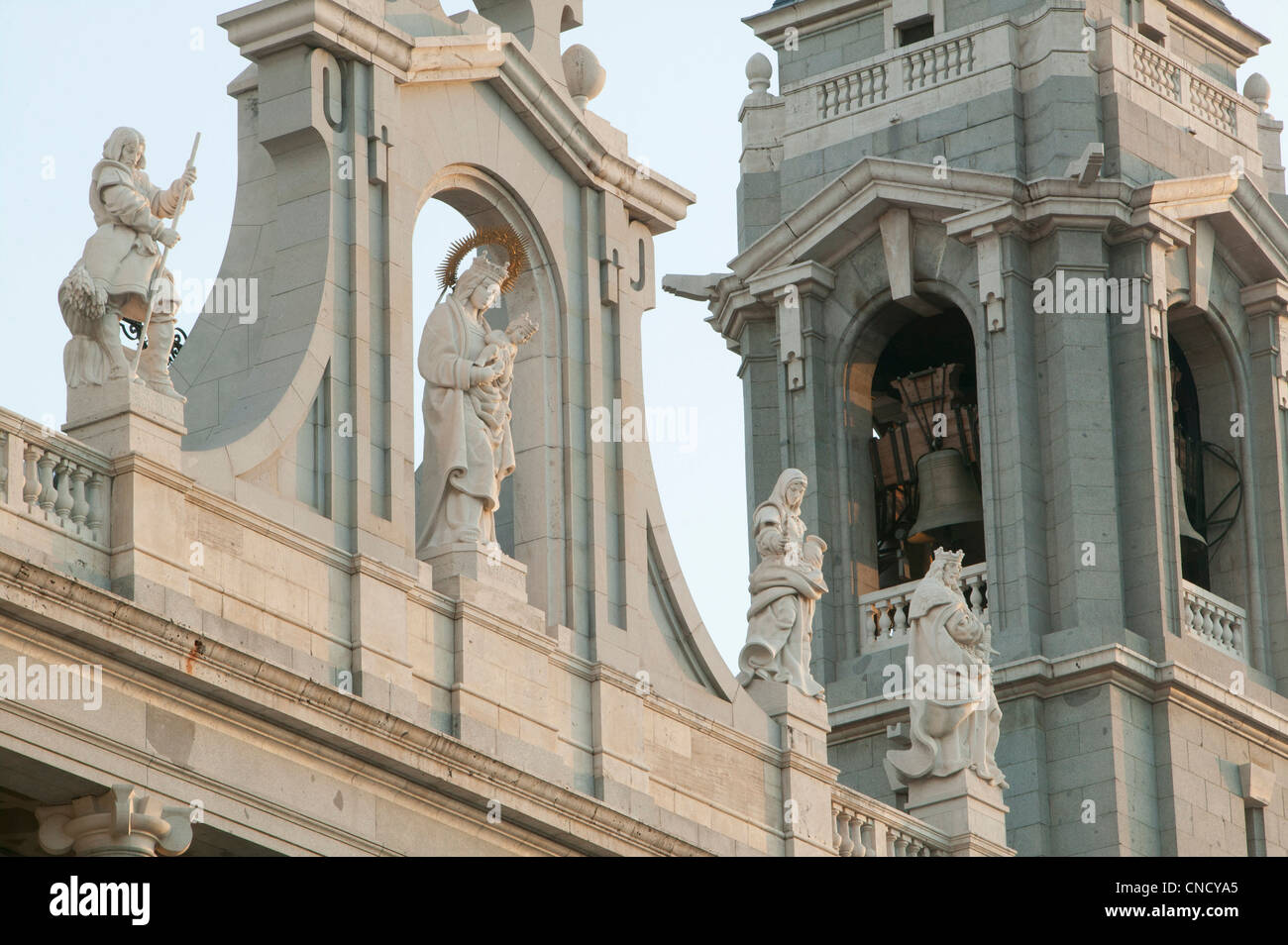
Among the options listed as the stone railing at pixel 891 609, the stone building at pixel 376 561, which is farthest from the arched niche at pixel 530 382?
the stone railing at pixel 891 609

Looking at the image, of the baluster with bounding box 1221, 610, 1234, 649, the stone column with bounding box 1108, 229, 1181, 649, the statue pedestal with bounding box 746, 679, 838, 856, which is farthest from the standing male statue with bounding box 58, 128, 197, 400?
the baluster with bounding box 1221, 610, 1234, 649

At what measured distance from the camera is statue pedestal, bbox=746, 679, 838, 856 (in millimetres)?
36000

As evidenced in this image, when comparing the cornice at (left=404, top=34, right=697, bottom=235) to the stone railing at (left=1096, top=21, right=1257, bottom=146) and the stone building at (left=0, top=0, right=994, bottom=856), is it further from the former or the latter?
the stone railing at (left=1096, top=21, right=1257, bottom=146)

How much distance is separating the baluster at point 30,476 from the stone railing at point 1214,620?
2131 centimetres

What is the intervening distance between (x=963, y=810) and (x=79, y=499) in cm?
1217

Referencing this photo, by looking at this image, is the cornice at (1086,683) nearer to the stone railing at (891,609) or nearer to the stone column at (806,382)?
the stone railing at (891,609)

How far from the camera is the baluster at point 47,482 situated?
28.8m

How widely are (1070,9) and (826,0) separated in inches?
142

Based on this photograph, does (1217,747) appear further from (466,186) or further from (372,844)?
(372,844)

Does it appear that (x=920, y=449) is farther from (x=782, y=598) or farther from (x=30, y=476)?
(x=30, y=476)

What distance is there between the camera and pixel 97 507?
96.3 ft

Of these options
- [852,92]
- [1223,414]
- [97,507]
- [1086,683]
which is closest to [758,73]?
[852,92]

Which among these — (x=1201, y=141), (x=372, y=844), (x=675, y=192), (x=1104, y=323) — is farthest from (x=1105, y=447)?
(x=372, y=844)

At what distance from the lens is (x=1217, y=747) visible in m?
47.1
